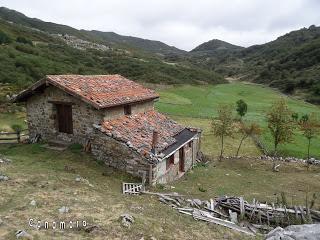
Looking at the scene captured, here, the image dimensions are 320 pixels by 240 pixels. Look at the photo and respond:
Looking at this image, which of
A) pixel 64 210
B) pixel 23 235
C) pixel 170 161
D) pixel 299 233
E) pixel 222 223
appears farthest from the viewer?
pixel 170 161

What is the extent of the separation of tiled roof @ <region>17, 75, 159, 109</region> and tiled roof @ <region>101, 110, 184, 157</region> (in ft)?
3.93

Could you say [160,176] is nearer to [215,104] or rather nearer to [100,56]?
[215,104]

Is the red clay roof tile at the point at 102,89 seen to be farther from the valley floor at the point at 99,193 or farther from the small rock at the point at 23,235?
the small rock at the point at 23,235

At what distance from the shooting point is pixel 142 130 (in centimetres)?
2389

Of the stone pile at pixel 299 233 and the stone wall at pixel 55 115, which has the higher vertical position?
the stone wall at pixel 55 115

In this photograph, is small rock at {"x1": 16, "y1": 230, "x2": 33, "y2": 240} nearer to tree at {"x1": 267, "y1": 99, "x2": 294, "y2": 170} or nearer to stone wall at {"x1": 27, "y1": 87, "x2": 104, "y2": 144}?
stone wall at {"x1": 27, "y1": 87, "x2": 104, "y2": 144}

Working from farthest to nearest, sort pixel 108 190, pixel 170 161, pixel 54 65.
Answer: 1. pixel 54 65
2. pixel 170 161
3. pixel 108 190

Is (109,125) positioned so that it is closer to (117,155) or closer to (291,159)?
(117,155)

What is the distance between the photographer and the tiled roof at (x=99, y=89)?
73.3 feet

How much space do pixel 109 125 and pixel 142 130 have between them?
2.52 m

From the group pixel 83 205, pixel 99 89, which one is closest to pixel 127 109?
pixel 99 89

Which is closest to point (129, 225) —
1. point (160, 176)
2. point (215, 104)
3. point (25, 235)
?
point (25, 235)

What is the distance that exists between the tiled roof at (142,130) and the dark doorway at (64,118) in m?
2.82

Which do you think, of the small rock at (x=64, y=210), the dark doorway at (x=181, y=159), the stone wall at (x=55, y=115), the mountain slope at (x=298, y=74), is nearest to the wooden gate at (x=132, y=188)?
the small rock at (x=64, y=210)
